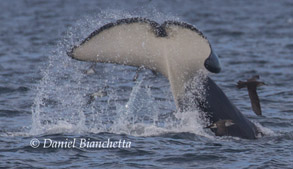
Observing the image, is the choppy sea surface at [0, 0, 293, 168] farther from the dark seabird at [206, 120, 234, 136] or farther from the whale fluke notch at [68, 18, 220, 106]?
the whale fluke notch at [68, 18, 220, 106]

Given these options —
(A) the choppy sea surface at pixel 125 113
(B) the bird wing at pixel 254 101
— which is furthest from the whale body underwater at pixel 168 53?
(B) the bird wing at pixel 254 101

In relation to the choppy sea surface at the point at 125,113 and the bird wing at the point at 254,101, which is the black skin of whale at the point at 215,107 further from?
the bird wing at the point at 254,101

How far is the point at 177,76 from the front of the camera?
11.0 metres

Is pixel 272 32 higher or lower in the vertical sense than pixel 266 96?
higher

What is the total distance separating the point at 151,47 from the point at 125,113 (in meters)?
4.81

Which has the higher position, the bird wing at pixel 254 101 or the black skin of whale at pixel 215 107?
the bird wing at pixel 254 101

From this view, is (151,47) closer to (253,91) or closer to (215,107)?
(215,107)

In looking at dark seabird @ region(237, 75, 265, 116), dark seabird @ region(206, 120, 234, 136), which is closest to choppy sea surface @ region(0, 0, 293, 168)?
dark seabird @ region(206, 120, 234, 136)

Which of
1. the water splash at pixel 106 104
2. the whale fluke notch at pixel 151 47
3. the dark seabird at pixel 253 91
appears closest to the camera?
the whale fluke notch at pixel 151 47

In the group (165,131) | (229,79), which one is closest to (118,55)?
(165,131)

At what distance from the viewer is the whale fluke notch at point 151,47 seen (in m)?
10.2

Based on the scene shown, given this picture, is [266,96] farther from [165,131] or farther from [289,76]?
[165,131]

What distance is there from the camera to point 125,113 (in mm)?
15258

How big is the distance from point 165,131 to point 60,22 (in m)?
32.8
